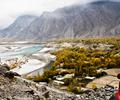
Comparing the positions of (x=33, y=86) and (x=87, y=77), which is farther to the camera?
(x=87, y=77)

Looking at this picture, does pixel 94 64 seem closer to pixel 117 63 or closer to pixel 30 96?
pixel 117 63

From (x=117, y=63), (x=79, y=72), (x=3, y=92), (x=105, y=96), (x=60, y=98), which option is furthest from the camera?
(x=117, y=63)

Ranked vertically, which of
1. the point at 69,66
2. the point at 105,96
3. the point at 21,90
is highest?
the point at 21,90

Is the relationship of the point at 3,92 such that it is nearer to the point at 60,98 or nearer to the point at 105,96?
the point at 60,98

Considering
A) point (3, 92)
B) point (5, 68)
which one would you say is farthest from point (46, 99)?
point (5, 68)

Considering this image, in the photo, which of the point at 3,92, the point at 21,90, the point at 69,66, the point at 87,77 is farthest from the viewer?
the point at 69,66

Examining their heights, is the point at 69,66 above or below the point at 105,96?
below

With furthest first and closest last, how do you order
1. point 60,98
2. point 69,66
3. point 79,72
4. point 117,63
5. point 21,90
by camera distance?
1. point 69,66
2. point 117,63
3. point 79,72
4. point 60,98
5. point 21,90

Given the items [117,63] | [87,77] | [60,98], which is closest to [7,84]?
[60,98]

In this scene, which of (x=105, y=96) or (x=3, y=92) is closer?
(x=3, y=92)
